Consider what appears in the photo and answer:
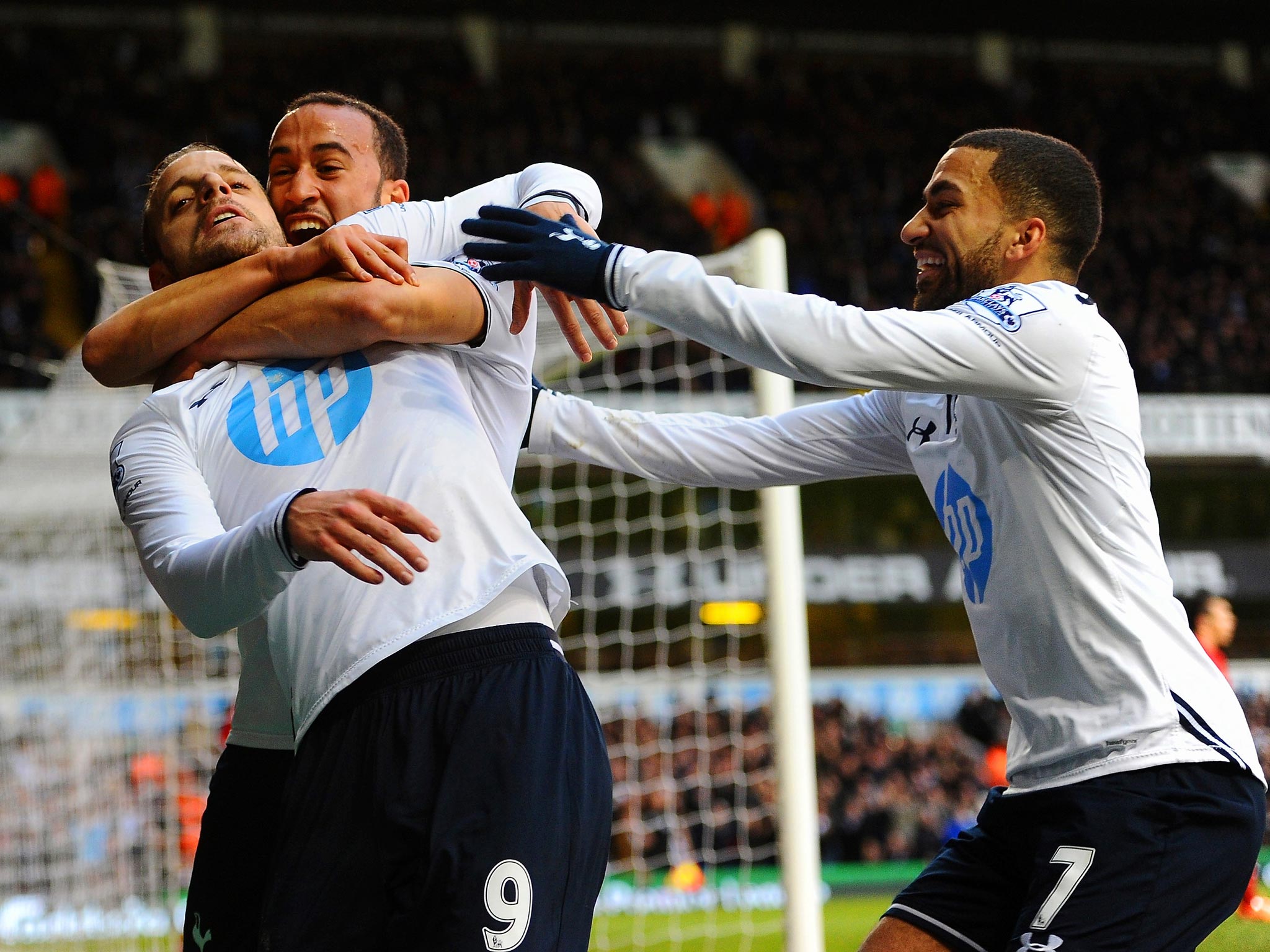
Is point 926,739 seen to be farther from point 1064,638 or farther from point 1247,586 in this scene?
point 1064,638

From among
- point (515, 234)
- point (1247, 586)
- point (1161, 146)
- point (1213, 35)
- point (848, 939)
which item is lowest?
point (848, 939)

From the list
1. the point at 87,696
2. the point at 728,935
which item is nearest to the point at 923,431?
the point at 87,696

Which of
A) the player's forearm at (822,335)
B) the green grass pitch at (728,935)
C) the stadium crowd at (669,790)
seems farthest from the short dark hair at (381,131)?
the stadium crowd at (669,790)

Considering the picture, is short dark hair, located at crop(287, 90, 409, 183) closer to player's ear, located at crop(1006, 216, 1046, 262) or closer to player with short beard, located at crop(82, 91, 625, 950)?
player with short beard, located at crop(82, 91, 625, 950)

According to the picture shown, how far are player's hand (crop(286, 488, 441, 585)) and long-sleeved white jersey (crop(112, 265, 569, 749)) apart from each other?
1.7 inches

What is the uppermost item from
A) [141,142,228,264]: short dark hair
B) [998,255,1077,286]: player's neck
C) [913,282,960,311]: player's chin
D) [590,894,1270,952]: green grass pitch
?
[141,142,228,264]: short dark hair

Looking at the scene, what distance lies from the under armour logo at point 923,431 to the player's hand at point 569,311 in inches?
30.2

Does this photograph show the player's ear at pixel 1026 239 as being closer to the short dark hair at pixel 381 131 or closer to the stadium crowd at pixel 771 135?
the short dark hair at pixel 381 131

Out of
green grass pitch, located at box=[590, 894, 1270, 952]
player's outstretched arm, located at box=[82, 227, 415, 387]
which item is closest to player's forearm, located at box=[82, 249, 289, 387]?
player's outstretched arm, located at box=[82, 227, 415, 387]

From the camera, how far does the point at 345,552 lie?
1728 millimetres

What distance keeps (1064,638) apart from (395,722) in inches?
49.1

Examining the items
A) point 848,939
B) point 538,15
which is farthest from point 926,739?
point 538,15

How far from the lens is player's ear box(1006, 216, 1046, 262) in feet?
8.89

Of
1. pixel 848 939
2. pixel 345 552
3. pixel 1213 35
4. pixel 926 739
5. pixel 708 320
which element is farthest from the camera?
pixel 1213 35
